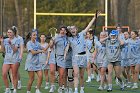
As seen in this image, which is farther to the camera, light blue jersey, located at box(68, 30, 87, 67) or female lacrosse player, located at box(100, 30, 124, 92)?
female lacrosse player, located at box(100, 30, 124, 92)

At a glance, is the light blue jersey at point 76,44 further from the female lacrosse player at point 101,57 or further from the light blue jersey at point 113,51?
the female lacrosse player at point 101,57

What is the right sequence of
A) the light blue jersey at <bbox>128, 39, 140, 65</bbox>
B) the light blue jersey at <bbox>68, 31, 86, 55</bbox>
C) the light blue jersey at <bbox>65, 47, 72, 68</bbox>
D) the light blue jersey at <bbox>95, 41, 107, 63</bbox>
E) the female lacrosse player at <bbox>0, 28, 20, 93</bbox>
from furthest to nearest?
the light blue jersey at <bbox>128, 39, 140, 65</bbox> < the light blue jersey at <bbox>95, 41, 107, 63</bbox> < the female lacrosse player at <bbox>0, 28, 20, 93</bbox> < the light blue jersey at <bbox>65, 47, 72, 68</bbox> < the light blue jersey at <bbox>68, 31, 86, 55</bbox>

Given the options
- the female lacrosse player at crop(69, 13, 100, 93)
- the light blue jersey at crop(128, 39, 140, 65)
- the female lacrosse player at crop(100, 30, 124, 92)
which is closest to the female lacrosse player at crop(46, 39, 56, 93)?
the female lacrosse player at crop(69, 13, 100, 93)

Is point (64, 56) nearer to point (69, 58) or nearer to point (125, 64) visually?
point (69, 58)

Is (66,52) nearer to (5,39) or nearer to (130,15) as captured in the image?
(5,39)

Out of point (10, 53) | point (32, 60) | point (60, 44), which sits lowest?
point (32, 60)

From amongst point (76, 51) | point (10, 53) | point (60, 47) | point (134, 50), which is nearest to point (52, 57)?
point (60, 47)

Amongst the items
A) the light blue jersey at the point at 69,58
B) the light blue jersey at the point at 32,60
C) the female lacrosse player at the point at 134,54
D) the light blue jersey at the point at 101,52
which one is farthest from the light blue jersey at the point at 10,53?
the female lacrosse player at the point at 134,54

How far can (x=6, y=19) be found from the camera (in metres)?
43.4

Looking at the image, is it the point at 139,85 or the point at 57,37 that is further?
the point at 139,85

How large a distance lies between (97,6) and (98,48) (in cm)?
2691

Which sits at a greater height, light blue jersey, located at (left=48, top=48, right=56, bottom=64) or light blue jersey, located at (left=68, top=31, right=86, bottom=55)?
light blue jersey, located at (left=68, top=31, right=86, bottom=55)

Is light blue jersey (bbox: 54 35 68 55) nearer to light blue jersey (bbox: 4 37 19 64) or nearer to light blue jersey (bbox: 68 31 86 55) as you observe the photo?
light blue jersey (bbox: 68 31 86 55)

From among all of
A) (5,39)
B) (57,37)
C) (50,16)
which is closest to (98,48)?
(57,37)
